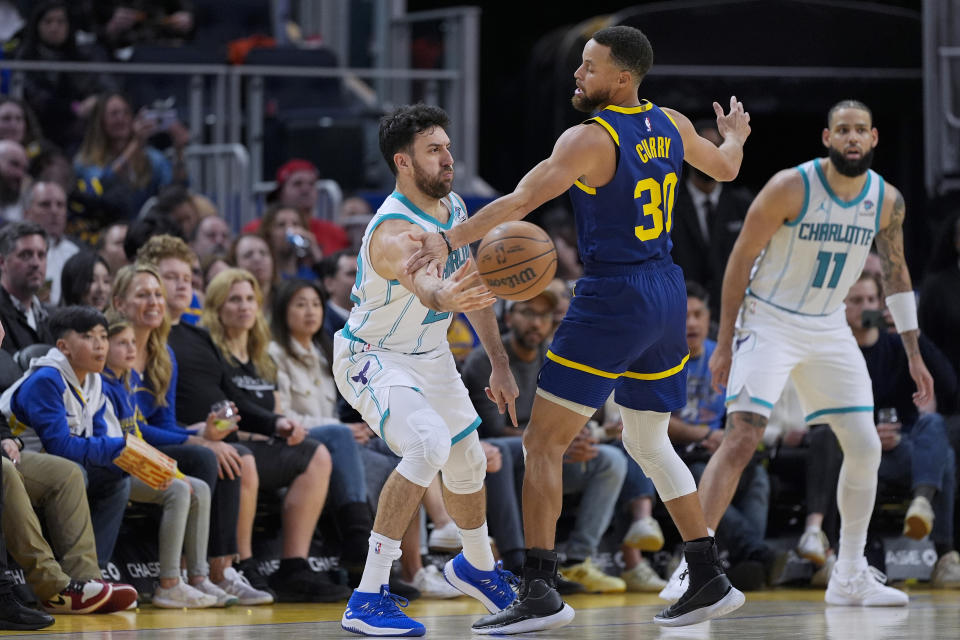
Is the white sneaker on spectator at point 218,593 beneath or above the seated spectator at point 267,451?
beneath

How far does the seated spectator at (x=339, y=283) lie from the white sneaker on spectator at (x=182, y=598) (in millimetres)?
2193

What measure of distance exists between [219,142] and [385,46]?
111 inches

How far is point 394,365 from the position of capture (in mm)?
5820

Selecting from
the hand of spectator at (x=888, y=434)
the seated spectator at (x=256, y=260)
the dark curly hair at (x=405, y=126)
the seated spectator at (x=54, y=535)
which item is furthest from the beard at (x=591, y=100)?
the hand of spectator at (x=888, y=434)

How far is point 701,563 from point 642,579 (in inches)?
103

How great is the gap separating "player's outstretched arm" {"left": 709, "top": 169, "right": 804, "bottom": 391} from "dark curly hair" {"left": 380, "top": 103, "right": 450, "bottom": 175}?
1.87 meters

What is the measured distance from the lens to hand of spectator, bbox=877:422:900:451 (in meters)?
8.93

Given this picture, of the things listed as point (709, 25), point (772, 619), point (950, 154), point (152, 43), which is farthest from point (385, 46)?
point (772, 619)

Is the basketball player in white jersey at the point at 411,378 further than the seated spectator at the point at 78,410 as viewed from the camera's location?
No

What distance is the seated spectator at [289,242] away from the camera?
32.3 ft

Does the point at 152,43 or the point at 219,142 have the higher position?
the point at 152,43

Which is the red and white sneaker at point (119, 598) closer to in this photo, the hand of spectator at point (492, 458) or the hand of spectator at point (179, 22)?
the hand of spectator at point (492, 458)

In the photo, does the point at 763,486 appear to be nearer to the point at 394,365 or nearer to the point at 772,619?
the point at 772,619

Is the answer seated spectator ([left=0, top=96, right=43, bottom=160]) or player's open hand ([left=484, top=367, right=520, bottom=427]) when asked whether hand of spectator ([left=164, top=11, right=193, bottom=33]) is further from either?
player's open hand ([left=484, top=367, right=520, bottom=427])
